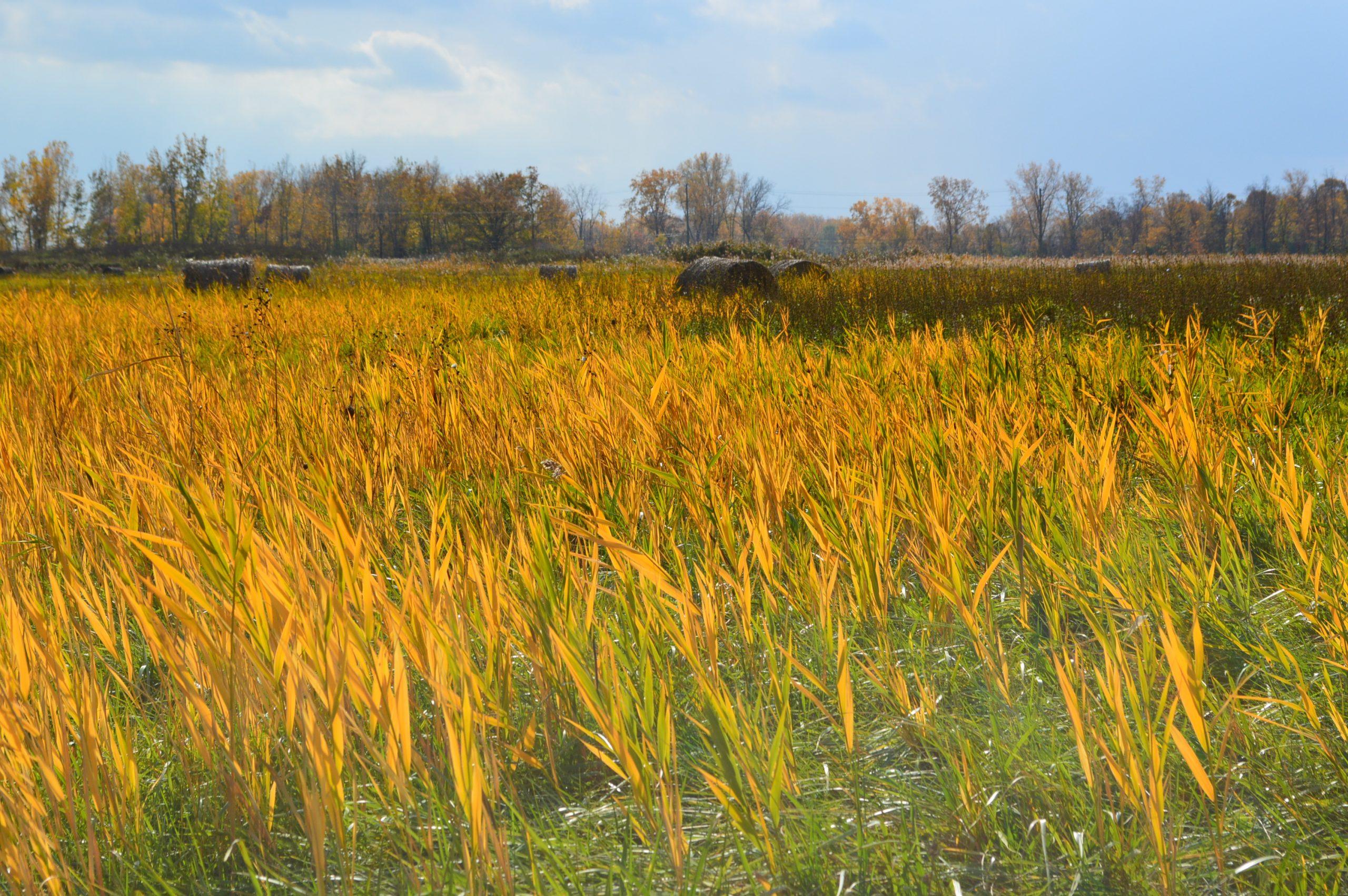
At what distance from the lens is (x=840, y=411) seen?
8.96 ft

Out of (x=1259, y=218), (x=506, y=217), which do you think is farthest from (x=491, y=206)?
(x=1259, y=218)

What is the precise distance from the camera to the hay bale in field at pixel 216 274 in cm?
1181

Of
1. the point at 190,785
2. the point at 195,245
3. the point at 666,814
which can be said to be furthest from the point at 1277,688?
the point at 195,245

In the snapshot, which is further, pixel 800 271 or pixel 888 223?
pixel 888 223

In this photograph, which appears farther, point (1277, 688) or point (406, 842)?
point (1277, 688)

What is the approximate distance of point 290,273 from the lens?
48.5 ft

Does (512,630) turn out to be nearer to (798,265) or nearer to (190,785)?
(190,785)

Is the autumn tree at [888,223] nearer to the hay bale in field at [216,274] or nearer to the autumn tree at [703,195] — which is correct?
the autumn tree at [703,195]

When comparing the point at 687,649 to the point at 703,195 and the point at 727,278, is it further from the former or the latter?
the point at 703,195

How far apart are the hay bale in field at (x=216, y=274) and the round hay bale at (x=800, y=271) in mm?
8095

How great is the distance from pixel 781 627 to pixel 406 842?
823 millimetres

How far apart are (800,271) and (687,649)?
11976 millimetres

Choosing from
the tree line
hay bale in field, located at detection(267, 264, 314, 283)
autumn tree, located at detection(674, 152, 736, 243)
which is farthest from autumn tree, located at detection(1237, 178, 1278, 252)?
hay bale in field, located at detection(267, 264, 314, 283)

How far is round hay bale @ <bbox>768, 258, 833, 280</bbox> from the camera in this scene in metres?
11.6
